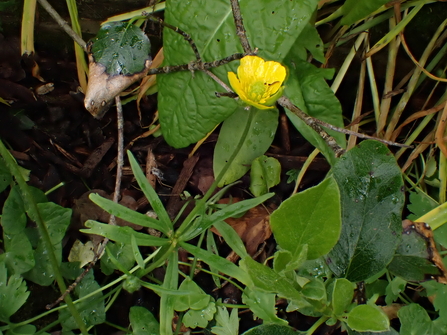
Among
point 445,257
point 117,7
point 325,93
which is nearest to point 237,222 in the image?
point 325,93

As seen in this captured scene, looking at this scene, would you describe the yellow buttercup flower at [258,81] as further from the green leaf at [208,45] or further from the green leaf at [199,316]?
the green leaf at [199,316]

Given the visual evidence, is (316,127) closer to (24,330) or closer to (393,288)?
(393,288)

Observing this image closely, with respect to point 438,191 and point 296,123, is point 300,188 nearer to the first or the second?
A: point 296,123

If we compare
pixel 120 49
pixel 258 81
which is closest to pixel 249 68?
pixel 258 81

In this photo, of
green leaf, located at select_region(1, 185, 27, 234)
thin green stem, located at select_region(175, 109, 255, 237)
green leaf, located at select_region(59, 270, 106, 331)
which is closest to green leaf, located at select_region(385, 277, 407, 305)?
thin green stem, located at select_region(175, 109, 255, 237)

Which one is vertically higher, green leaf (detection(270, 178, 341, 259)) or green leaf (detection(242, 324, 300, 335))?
green leaf (detection(270, 178, 341, 259))

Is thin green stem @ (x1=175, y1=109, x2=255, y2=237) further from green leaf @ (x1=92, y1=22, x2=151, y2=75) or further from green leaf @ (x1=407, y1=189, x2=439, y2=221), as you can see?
green leaf @ (x1=407, y1=189, x2=439, y2=221)
